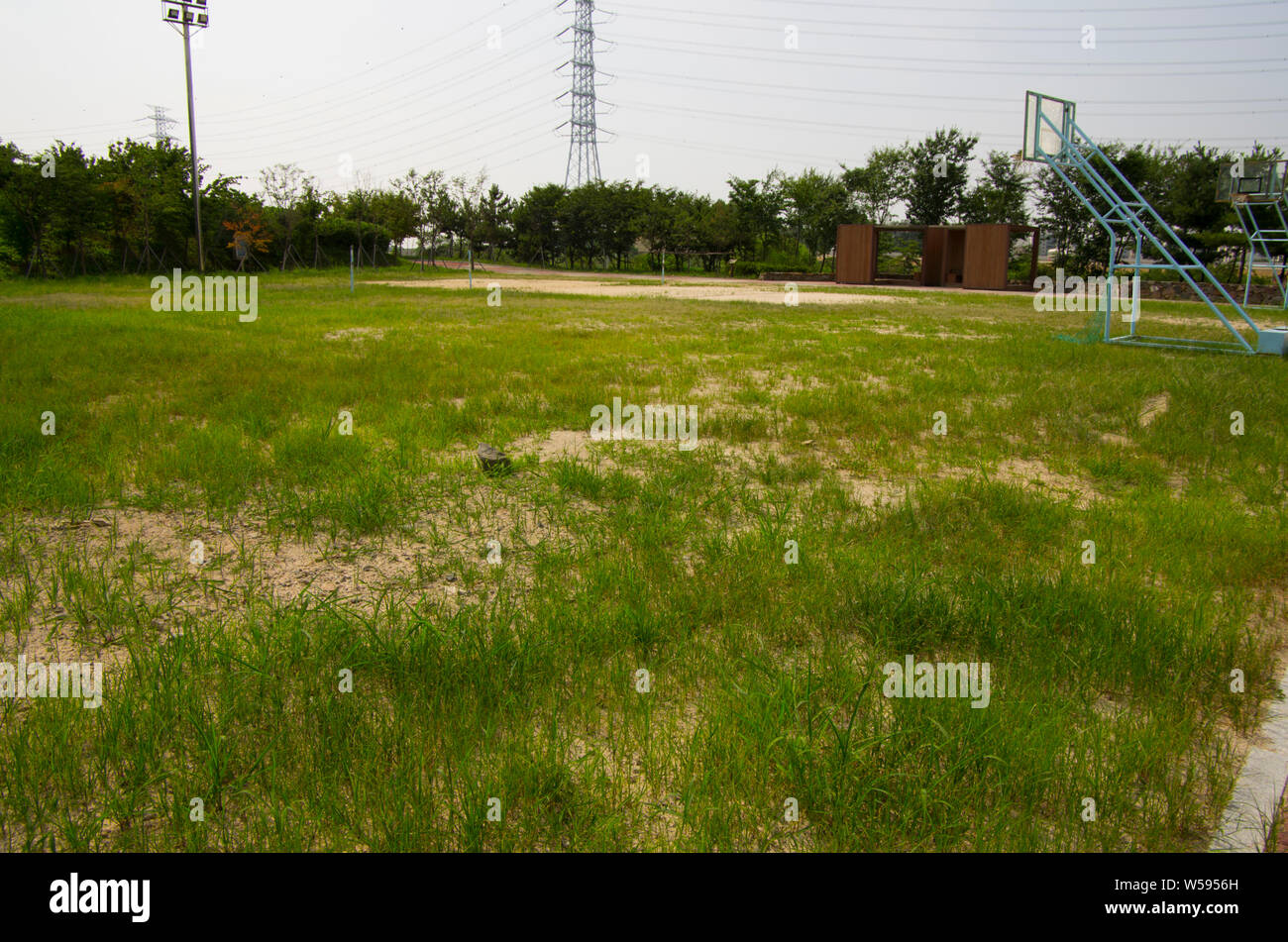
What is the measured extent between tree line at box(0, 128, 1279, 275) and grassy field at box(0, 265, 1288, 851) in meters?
28.5

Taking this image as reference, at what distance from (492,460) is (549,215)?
177ft

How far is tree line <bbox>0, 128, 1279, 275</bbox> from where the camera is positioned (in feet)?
101

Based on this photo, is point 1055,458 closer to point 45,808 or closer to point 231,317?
point 45,808

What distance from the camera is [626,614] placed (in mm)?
3660

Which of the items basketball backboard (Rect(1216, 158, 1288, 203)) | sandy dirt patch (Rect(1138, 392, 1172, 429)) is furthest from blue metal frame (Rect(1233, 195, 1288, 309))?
sandy dirt patch (Rect(1138, 392, 1172, 429))

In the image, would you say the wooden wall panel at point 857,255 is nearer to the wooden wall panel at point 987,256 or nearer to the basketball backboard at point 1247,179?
the wooden wall panel at point 987,256

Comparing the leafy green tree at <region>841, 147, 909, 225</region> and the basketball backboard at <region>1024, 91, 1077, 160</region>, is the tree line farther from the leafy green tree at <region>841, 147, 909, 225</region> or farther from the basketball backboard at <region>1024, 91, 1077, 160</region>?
the basketball backboard at <region>1024, 91, 1077, 160</region>

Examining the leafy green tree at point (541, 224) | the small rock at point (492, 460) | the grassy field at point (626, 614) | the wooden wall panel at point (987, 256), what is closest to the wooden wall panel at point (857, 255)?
the wooden wall panel at point (987, 256)

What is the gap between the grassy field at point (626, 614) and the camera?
2.44m

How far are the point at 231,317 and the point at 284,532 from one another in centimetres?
1308

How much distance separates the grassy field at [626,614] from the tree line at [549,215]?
28452mm
